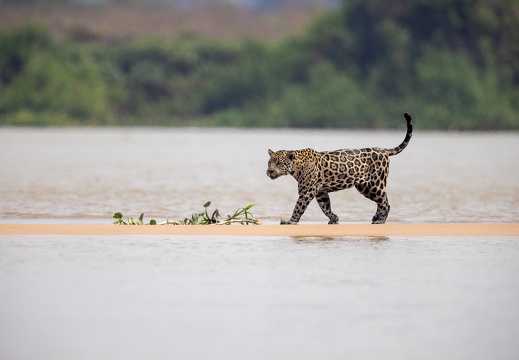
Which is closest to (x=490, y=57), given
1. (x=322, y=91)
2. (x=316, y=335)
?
(x=322, y=91)

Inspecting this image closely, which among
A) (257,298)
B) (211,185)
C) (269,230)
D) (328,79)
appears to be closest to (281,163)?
(269,230)

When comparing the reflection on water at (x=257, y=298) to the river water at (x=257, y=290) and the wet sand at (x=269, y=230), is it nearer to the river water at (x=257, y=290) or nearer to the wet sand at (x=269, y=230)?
the river water at (x=257, y=290)

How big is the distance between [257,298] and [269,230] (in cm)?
515

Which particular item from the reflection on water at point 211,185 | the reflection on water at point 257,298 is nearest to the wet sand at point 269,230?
the reflection on water at point 257,298

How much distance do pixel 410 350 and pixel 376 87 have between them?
70.8m

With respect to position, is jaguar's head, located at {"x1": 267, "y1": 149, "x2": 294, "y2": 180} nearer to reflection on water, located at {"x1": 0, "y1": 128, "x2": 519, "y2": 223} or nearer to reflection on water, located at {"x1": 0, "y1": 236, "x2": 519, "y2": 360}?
reflection on water, located at {"x1": 0, "y1": 236, "x2": 519, "y2": 360}

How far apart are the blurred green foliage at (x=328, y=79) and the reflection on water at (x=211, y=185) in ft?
89.2

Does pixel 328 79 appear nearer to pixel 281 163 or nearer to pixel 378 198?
pixel 378 198

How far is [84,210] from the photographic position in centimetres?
2028

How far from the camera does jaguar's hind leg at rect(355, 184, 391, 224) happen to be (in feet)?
55.7

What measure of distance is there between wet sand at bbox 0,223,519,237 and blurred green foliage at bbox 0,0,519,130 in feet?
→ 194

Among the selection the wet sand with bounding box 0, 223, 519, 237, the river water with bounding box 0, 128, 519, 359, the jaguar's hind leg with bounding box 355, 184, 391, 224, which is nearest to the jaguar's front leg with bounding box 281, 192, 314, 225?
the wet sand with bounding box 0, 223, 519, 237

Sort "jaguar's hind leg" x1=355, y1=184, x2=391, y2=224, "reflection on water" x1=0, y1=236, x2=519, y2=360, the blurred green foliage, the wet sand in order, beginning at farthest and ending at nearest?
the blurred green foliage, "jaguar's hind leg" x1=355, y1=184, x2=391, y2=224, the wet sand, "reflection on water" x1=0, y1=236, x2=519, y2=360

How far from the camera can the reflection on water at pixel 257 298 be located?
920cm
